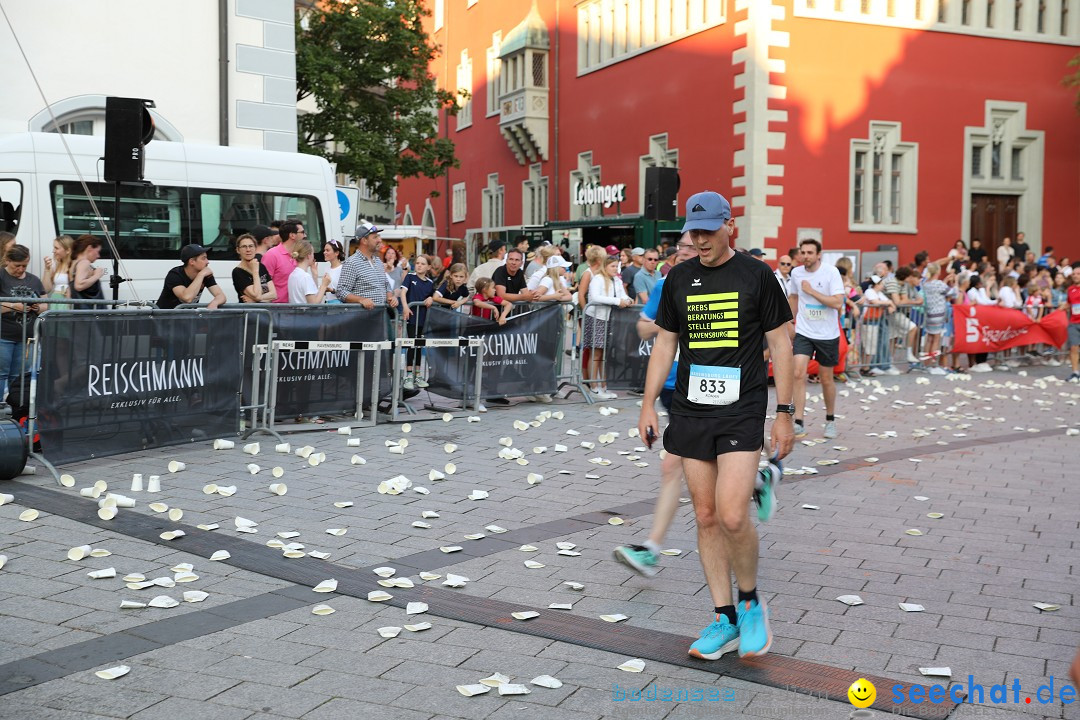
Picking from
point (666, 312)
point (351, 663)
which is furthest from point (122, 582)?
point (666, 312)

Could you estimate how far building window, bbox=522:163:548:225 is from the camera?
39.8 meters

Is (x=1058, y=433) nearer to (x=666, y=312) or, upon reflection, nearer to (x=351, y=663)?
(x=666, y=312)

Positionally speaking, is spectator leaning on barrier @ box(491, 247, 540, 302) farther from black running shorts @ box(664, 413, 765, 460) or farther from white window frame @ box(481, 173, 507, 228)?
white window frame @ box(481, 173, 507, 228)

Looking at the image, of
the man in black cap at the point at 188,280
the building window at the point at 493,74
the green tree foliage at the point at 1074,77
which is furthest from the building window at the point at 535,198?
the man in black cap at the point at 188,280

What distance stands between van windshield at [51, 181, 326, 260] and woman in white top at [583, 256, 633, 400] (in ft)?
16.5

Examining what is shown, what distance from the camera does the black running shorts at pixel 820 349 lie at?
10867mm

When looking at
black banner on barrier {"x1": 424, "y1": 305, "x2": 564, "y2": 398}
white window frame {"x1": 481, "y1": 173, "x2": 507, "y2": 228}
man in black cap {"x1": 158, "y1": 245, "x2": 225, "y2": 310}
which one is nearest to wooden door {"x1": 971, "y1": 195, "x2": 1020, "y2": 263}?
white window frame {"x1": 481, "y1": 173, "x2": 507, "y2": 228}

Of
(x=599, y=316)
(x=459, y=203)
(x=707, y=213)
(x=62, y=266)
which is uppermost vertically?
(x=459, y=203)

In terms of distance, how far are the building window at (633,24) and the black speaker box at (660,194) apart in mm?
11775

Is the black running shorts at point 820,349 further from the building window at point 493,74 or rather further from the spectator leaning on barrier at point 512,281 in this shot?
the building window at point 493,74

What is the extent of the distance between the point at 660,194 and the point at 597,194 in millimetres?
17816

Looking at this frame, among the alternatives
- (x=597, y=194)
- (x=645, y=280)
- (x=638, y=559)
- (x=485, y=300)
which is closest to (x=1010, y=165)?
(x=597, y=194)

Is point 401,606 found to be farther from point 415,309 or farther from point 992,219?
point 992,219

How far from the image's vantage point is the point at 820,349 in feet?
35.7
